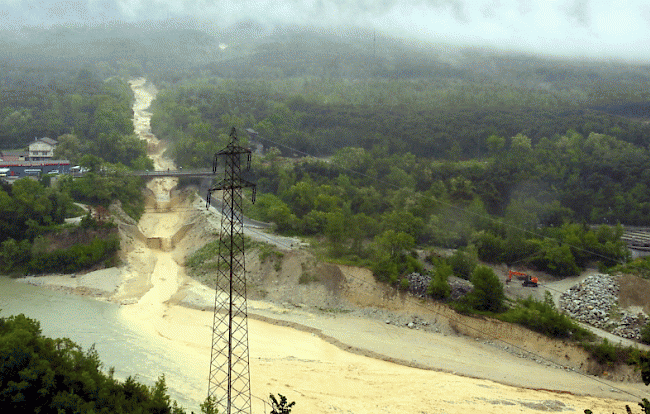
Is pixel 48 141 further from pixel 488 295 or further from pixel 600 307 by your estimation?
pixel 600 307

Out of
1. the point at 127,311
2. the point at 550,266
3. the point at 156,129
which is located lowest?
the point at 127,311

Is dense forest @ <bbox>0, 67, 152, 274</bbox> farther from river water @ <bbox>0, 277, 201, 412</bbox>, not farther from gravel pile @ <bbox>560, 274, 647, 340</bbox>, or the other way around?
gravel pile @ <bbox>560, 274, 647, 340</bbox>

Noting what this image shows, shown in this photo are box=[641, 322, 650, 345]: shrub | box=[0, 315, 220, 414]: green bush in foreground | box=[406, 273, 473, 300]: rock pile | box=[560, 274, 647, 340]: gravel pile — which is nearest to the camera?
box=[0, 315, 220, 414]: green bush in foreground

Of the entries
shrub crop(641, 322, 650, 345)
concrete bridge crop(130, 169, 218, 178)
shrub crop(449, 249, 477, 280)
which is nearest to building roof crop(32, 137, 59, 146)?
concrete bridge crop(130, 169, 218, 178)

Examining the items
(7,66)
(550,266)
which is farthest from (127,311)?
(7,66)

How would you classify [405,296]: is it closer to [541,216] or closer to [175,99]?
[541,216]

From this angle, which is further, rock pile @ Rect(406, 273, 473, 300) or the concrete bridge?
the concrete bridge
